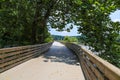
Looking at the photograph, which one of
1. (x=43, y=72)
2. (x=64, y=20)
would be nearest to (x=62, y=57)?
(x=43, y=72)

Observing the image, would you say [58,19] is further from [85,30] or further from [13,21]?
[85,30]

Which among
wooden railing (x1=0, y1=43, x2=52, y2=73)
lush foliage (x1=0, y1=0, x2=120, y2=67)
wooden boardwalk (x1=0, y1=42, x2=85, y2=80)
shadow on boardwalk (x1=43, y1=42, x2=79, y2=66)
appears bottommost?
shadow on boardwalk (x1=43, y1=42, x2=79, y2=66)

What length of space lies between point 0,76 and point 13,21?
2122cm

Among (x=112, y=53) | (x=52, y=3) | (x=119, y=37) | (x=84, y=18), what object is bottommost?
(x=112, y=53)

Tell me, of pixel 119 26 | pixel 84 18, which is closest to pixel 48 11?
pixel 84 18

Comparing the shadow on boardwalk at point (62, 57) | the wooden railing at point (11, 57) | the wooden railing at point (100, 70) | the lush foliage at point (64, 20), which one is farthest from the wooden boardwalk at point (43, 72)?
the lush foliage at point (64, 20)

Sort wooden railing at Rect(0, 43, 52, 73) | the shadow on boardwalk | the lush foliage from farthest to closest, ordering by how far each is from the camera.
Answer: the lush foliage
the shadow on boardwalk
wooden railing at Rect(0, 43, 52, 73)

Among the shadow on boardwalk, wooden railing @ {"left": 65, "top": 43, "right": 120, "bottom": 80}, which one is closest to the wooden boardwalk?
wooden railing @ {"left": 65, "top": 43, "right": 120, "bottom": 80}

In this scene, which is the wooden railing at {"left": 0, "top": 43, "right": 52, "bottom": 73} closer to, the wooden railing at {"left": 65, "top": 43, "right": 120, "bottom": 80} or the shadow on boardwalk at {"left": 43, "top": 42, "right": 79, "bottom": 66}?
the shadow on boardwalk at {"left": 43, "top": 42, "right": 79, "bottom": 66}

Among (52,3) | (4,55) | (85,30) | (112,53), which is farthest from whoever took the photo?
(52,3)

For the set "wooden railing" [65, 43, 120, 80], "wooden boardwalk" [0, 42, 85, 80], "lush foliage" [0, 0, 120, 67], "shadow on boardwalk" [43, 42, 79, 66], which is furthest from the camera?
"lush foliage" [0, 0, 120, 67]

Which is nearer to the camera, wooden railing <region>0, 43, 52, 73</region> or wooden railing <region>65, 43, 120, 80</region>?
wooden railing <region>65, 43, 120, 80</region>

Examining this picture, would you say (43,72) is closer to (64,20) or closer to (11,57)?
(11,57)

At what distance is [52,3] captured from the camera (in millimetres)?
27234
